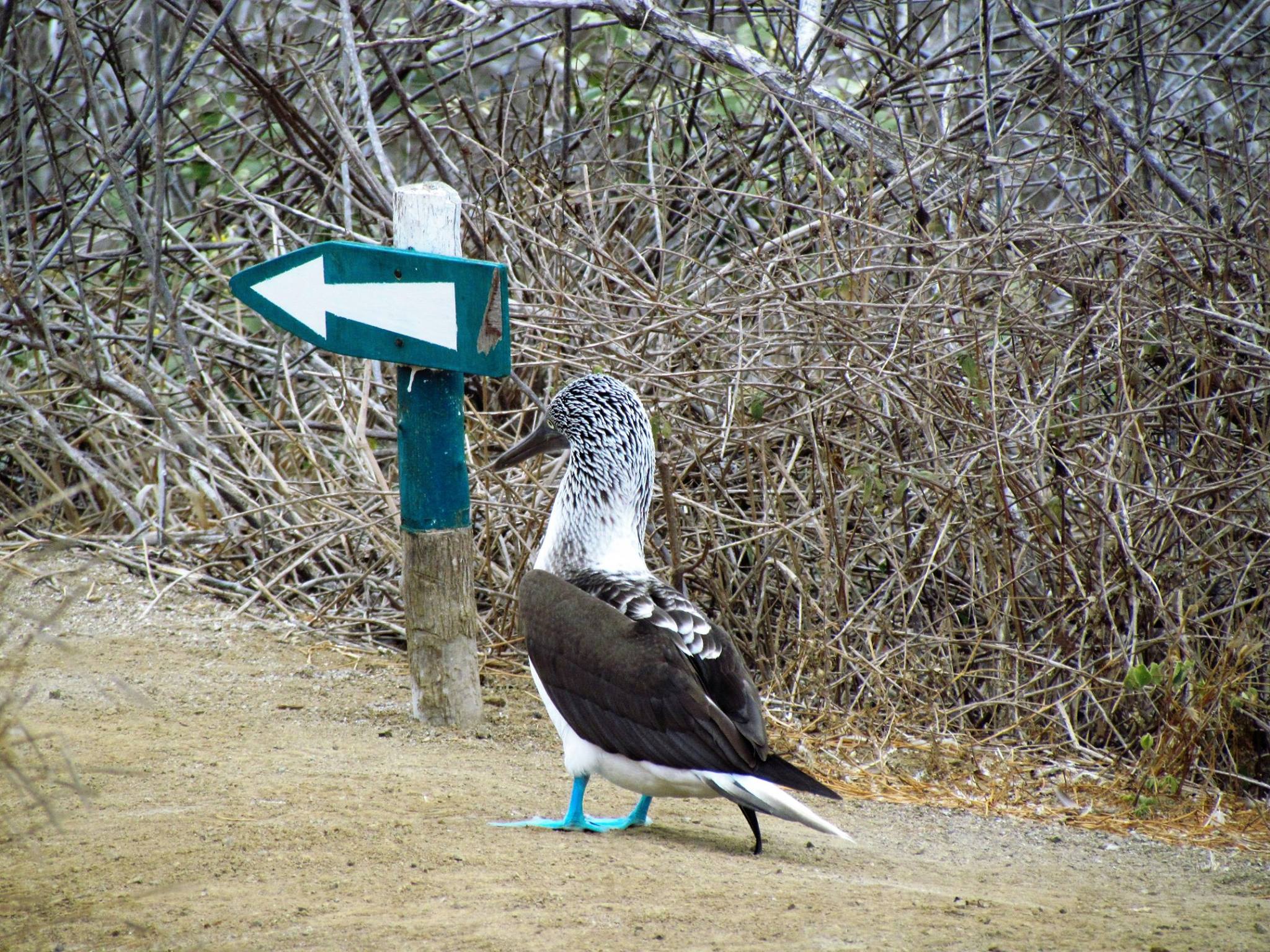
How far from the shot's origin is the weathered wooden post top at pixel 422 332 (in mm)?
4336

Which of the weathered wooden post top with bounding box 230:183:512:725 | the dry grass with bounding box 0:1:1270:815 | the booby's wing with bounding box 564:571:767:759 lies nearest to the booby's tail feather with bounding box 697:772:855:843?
the booby's wing with bounding box 564:571:767:759

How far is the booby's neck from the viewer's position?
4.42 meters

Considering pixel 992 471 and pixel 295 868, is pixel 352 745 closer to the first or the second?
pixel 295 868

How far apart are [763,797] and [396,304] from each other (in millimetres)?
2065

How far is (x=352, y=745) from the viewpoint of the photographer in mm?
4590

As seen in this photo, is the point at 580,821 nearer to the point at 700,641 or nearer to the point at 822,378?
the point at 700,641

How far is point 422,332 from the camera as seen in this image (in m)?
4.36

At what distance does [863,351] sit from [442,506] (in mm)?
2103

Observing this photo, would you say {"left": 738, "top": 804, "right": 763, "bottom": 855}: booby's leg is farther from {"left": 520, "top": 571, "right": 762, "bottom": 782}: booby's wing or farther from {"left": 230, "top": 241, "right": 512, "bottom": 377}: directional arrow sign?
{"left": 230, "top": 241, "right": 512, "bottom": 377}: directional arrow sign

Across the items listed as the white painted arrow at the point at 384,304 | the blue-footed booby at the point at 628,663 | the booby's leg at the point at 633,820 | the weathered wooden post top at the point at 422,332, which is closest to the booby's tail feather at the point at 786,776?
the blue-footed booby at the point at 628,663

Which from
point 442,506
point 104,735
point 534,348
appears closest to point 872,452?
point 534,348

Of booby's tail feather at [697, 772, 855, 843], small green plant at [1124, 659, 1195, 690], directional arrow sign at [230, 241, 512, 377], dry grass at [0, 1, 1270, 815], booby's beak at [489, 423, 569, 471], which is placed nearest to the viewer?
booby's tail feather at [697, 772, 855, 843]

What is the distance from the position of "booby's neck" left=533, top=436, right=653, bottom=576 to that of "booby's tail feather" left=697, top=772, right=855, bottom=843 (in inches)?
37.7

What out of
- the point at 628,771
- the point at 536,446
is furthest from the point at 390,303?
the point at 628,771
